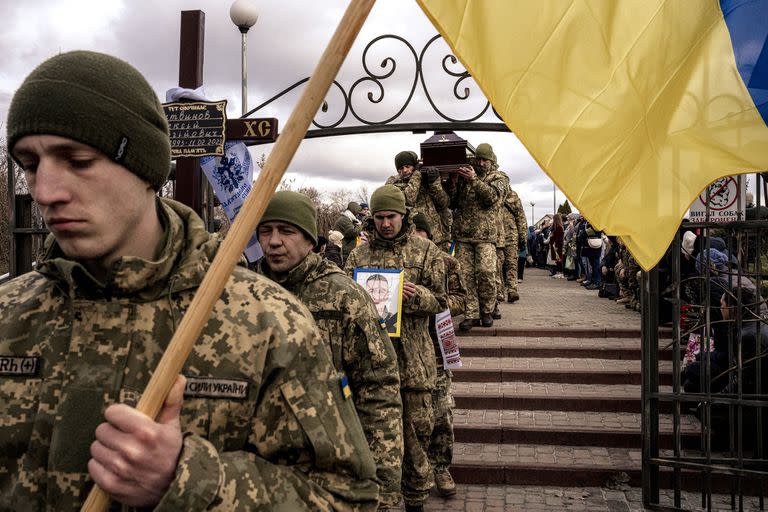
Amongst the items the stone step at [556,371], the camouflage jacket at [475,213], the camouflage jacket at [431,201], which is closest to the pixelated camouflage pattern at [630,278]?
the camouflage jacket at [475,213]

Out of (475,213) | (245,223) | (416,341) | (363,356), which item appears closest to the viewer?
(245,223)

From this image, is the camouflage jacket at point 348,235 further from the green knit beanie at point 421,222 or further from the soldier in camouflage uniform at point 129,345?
the soldier in camouflage uniform at point 129,345

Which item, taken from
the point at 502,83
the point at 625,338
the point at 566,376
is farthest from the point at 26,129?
the point at 625,338

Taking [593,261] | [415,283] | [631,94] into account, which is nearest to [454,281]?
[415,283]

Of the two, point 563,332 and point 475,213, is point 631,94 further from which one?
point 563,332

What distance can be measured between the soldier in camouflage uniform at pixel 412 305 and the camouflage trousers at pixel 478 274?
4656 millimetres

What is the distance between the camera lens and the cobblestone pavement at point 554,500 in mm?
6195

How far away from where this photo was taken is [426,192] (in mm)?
9844

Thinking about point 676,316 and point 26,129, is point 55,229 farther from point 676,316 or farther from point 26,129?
point 676,316

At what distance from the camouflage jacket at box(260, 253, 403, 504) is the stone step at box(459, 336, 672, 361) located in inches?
232

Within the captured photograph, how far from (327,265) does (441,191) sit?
5769 millimetres

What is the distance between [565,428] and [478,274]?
3342 millimetres

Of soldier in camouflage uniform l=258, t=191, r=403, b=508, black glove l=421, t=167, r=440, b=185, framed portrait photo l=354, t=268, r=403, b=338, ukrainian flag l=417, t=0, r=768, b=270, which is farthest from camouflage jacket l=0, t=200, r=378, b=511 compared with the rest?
black glove l=421, t=167, r=440, b=185

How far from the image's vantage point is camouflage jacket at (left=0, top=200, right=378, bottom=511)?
1.50m
